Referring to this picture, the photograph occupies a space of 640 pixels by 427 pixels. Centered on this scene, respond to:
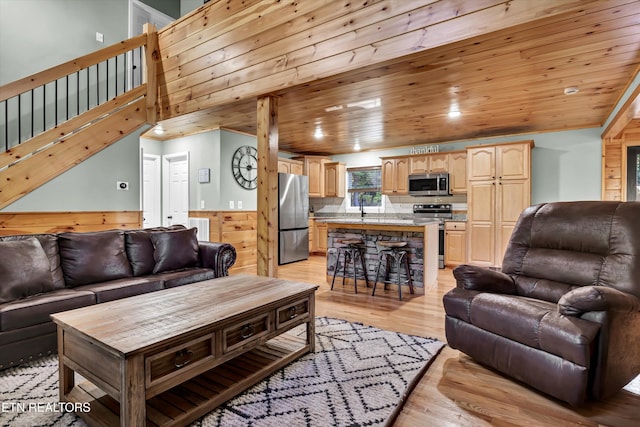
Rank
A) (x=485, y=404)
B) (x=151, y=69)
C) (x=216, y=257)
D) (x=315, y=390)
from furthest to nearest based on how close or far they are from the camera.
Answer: (x=151, y=69) → (x=216, y=257) → (x=315, y=390) → (x=485, y=404)

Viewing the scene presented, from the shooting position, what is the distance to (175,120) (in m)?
4.94

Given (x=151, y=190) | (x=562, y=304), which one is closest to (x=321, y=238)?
(x=151, y=190)

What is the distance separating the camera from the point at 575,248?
241cm

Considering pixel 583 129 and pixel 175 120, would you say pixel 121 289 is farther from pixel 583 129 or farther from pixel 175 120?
pixel 583 129

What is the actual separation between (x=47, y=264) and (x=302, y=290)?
2.12m

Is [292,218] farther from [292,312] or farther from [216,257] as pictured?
[292,312]

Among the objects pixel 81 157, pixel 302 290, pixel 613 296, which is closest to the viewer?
pixel 613 296

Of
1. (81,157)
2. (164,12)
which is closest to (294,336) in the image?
(81,157)

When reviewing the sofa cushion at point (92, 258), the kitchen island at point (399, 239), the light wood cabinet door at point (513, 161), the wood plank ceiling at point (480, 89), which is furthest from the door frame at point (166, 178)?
the light wood cabinet door at point (513, 161)

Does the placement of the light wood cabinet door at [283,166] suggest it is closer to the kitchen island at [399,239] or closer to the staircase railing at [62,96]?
the kitchen island at [399,239]

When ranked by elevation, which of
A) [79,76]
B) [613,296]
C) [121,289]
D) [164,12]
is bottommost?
[121,289]

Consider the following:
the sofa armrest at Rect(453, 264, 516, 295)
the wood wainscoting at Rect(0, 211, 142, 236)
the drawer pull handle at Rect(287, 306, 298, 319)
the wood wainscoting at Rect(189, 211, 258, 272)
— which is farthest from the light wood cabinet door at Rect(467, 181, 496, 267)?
the wood wainscoting at Rect(0, 211, 142, 236)

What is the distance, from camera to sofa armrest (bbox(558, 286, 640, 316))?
1.80m

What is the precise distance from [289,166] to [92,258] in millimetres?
4700
